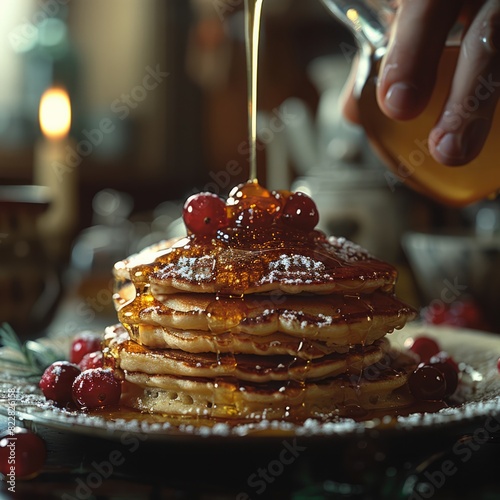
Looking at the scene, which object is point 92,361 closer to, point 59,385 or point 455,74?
point 59,385

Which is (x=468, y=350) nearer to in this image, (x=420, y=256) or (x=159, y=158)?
(x=420, y=256)

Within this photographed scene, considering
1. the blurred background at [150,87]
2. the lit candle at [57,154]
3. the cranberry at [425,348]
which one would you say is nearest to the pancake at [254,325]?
the cranberry at [425,348]

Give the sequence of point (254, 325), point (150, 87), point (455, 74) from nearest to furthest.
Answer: point (254, 325)
point (455, 74)
point (150, 87)

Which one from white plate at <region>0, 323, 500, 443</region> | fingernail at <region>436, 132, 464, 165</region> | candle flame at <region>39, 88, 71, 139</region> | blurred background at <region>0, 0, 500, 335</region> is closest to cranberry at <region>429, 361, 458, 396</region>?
white plate at <region>0, 323, 500, 443</region>

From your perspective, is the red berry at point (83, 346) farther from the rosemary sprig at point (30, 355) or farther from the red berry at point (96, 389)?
the red berry at point (96, 389)

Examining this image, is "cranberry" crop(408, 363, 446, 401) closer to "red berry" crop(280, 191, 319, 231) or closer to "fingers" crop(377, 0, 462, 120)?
"red berry" crop(280, 191, 319, 231)

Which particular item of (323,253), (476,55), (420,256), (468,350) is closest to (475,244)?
(420,256)

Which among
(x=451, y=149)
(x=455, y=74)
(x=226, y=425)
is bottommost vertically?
(x=226, y=425)

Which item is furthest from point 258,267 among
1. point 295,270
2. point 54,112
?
point 54,112
